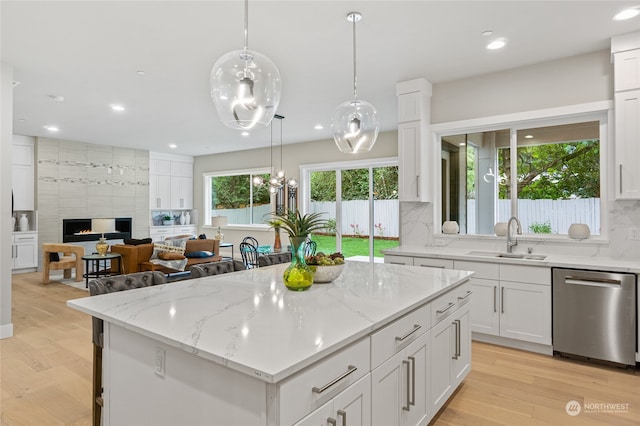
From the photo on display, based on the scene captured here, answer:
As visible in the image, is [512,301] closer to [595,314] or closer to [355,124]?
[595,314]

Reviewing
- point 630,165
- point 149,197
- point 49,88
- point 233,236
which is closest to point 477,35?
point 630,165

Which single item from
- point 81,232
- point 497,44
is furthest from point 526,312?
point 81,232

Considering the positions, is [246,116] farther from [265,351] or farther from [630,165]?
[630,165]

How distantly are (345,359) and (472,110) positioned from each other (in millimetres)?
3814

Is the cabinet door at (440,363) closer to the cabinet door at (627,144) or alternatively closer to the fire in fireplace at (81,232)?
the cabinet door at (627,144)

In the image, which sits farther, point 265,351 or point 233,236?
point 233,236

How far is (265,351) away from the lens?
3.89ft

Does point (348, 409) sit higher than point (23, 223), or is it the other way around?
point (23, 223)

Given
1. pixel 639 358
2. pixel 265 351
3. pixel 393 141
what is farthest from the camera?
pixel 393 141

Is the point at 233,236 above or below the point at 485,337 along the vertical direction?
above

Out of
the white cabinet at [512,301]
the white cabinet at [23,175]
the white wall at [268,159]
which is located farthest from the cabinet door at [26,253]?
the white cabinet at [512,301]

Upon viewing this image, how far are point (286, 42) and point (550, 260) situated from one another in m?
3.18

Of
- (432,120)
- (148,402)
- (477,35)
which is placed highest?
(477,35)

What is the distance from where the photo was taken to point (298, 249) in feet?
6.68
